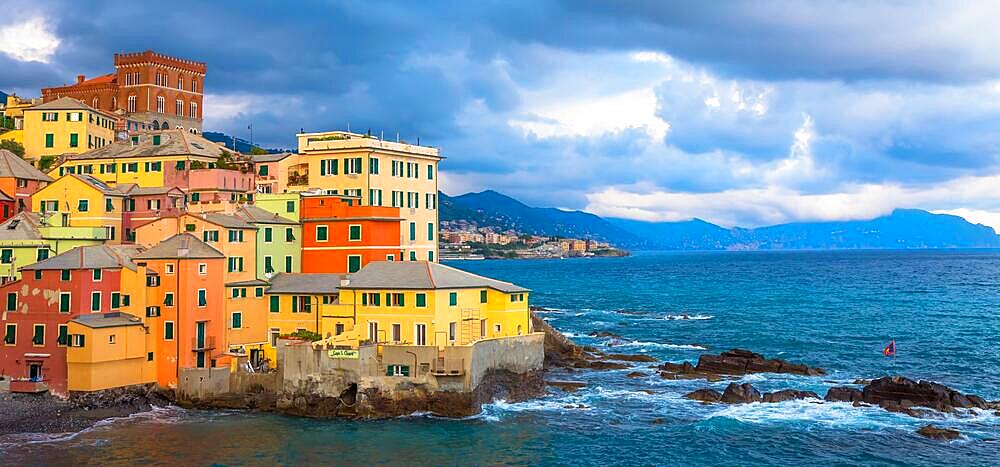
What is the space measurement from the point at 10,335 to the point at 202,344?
12.9m

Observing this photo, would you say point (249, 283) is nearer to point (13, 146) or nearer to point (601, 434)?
point (601, 434)

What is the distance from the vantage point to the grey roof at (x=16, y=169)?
81.8 metres

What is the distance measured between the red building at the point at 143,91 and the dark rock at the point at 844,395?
314 ft

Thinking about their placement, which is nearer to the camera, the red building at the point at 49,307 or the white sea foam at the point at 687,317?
the red building at the point at 49,307

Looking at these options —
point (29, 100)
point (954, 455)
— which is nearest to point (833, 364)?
point (954, 455)

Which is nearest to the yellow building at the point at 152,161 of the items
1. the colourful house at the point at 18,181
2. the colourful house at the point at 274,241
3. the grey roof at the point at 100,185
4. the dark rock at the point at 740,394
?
the grey roof at the point at 100,185

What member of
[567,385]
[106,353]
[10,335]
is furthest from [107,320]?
[567,385]

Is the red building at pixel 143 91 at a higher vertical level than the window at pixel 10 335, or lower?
higher

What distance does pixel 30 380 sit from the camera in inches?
2466

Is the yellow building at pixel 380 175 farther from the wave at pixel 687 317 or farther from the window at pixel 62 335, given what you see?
the wave at pixel 687 317

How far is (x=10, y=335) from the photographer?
64.1 meters

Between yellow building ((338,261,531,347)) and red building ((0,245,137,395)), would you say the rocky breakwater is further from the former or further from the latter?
red building ((0,245,137,395))

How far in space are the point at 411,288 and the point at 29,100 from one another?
3475 inches

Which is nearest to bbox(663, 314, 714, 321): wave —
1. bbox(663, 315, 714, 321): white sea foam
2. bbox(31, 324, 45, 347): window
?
bbox(663, 315, 714, 321): white sea foam
